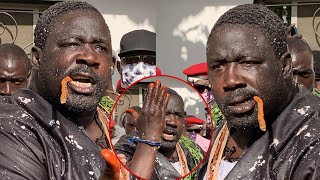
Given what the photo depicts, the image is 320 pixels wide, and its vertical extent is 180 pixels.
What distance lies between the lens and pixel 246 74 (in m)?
3.47

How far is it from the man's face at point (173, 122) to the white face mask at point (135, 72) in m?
1.26

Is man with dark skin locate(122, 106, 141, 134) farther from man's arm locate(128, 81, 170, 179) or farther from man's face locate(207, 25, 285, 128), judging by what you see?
man's face locate(207, 25, 285, 128)

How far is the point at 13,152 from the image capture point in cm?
354

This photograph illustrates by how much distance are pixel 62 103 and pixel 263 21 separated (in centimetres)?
100

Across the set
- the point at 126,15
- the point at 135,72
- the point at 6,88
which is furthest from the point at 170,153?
the point at 126,15

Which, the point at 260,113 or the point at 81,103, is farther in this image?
the point at 81,103

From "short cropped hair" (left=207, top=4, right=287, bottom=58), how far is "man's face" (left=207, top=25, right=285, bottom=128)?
0.08 feet

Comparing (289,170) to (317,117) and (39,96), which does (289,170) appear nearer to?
(317,117)

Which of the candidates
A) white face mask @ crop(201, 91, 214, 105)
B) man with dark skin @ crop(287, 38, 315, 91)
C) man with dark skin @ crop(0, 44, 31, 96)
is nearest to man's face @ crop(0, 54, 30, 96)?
man with dark skin @ crop(0, 44, 31, 96)

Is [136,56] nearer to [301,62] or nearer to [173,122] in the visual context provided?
[301,62]

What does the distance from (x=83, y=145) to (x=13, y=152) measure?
37 centimetres

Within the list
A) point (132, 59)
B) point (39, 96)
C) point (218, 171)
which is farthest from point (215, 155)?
point (132, 59)

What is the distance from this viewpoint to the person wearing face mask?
5.29 m

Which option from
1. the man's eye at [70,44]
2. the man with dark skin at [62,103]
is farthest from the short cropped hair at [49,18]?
the man's eye at [70,44]
